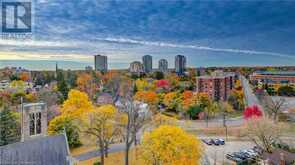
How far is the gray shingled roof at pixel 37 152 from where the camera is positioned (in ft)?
18.2

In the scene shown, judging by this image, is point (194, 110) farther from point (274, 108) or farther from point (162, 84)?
point (162, 84)

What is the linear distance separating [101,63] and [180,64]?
9.84 metres

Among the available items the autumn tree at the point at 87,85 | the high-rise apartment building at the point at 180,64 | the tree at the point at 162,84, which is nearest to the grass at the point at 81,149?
the autumn tree at the point at 87,85

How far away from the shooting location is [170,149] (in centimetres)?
812

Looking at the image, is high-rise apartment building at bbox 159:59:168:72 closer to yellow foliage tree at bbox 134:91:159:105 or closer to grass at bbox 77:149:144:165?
yellow foliage tree at bbox 134:91:159:105

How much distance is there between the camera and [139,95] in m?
21.4

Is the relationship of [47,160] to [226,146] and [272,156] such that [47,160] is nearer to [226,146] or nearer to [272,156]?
[272,156]

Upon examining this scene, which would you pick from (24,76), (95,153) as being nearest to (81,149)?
(95,153)

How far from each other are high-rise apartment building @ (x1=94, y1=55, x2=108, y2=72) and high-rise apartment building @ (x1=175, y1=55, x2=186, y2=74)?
28.9 ft

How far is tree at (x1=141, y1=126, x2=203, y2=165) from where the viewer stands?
809cm

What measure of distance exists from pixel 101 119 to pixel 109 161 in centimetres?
201

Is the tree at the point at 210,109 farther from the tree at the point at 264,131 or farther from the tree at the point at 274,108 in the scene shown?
the tree at the point at 264,131

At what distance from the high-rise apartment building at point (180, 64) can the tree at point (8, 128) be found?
73.8 ft

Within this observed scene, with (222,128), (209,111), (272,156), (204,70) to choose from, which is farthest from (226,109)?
(204,70)
